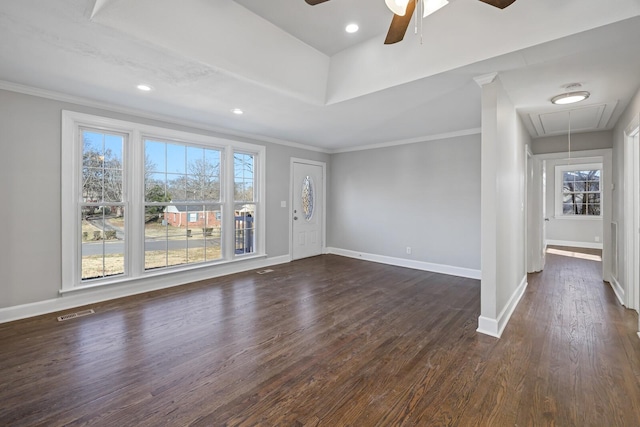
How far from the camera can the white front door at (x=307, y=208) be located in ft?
19.9

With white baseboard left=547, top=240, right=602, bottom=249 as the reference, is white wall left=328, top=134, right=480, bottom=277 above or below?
above

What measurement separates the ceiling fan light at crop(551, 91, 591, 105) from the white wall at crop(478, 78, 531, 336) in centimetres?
43

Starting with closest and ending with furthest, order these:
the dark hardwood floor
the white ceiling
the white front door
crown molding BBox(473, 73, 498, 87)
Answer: the dark hardwood floor, the white ceiling, crown molding BBox(473, 73, 498, 87), the white front door

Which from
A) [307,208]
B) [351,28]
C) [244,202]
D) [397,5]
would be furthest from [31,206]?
[307,208]

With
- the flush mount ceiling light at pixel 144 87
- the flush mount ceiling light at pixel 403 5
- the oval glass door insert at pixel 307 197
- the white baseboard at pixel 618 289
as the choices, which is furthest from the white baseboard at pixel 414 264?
the flush mount ceiling light at pixel 144 87

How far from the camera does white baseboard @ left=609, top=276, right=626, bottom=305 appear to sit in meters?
3.52

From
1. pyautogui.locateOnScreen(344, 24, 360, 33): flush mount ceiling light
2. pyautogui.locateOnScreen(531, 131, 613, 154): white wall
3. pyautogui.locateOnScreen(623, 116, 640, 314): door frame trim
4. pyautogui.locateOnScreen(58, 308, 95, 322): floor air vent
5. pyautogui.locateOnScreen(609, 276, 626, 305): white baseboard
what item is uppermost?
pyautogui.locateOnScreen(344, 24, 360, 33): flush mount ceiling light

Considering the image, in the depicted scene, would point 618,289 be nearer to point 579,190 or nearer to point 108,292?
point 579,190

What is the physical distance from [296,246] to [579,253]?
653 cm

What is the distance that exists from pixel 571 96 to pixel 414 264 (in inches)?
129

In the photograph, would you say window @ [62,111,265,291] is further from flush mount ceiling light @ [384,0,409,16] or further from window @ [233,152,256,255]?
flush mount ceiling light @ [384,0,409,16]

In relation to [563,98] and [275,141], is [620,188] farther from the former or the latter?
[275,141]

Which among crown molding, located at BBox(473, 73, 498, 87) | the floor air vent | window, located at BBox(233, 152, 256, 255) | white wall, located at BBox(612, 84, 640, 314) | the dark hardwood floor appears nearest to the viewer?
the dark hardwood floor

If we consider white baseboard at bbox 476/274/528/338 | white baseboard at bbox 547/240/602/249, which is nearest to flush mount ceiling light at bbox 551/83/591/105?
white baseboard at bbox 476/274/528/338
